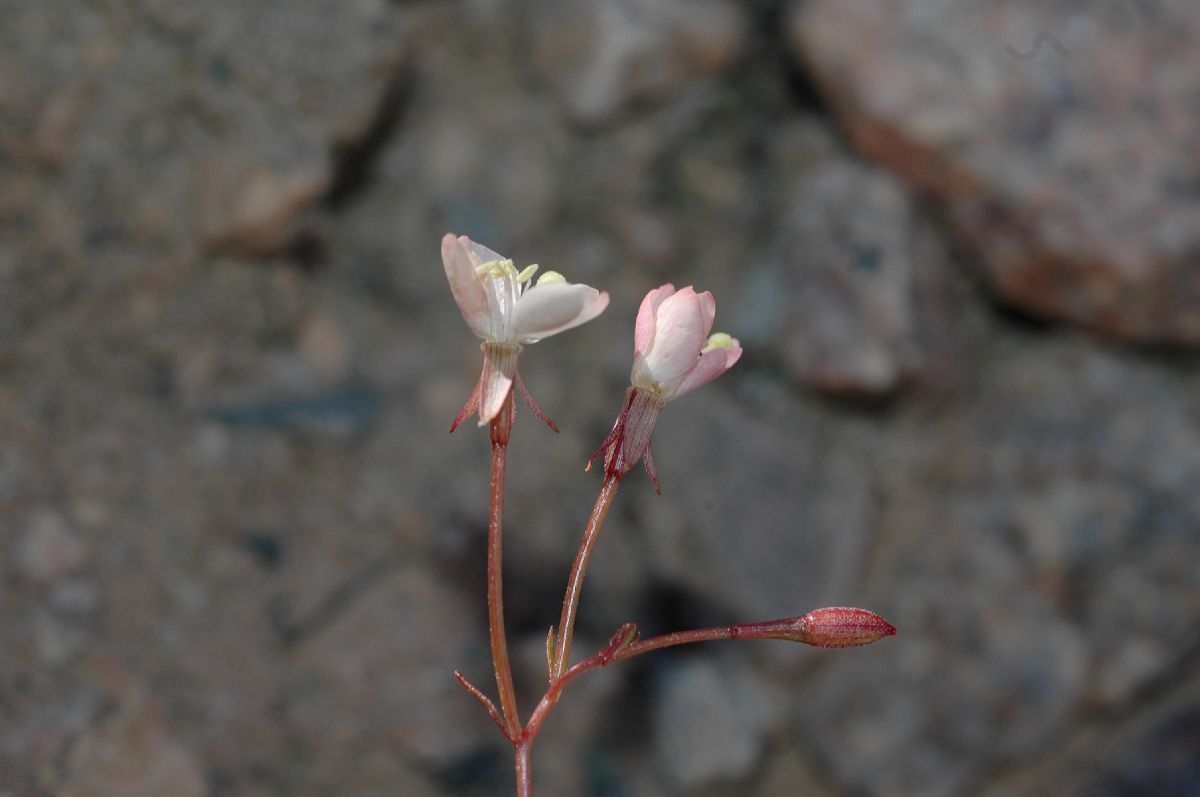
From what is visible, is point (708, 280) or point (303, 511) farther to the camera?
point (708, 280)

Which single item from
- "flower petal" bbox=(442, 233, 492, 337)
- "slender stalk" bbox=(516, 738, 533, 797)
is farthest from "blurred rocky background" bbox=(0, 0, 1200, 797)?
"flower petal" bbox=(442, 233, 492, 337)

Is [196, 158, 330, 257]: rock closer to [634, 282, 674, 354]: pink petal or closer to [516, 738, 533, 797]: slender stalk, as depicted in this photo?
[634, 282, 674, 354]: pink petal

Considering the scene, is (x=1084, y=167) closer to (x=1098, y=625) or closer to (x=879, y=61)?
(x=879, y=61)

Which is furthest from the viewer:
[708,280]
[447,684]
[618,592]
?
[708,280]

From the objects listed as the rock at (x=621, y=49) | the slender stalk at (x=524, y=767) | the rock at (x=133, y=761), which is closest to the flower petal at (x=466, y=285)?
the slender stalk at (x=524, y=767)

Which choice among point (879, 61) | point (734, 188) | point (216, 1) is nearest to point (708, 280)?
point (734, 188)

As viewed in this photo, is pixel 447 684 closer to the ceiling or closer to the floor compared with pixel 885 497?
closer to the floor

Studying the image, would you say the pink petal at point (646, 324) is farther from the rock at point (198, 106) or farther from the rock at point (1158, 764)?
the rock at point (1158, 764)
